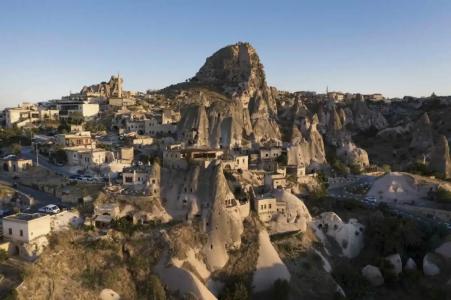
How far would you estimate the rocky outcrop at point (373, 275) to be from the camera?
1549 inches

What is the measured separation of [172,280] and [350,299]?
14.0 metres

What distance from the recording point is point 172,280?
106 feet

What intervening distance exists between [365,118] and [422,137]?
64.5ft

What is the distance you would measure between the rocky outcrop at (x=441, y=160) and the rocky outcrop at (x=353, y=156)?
27.1ft

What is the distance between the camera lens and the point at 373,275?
39469mm

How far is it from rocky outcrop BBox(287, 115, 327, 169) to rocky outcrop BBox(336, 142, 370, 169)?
15.0ft

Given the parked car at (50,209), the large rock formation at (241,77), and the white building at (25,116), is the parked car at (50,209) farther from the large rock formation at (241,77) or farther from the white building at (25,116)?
the large rock formation at (241,77)

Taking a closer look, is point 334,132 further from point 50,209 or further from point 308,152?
point 50,209

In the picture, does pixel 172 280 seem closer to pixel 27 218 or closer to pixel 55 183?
pixel 27 218

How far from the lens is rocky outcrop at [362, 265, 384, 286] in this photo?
39344mm

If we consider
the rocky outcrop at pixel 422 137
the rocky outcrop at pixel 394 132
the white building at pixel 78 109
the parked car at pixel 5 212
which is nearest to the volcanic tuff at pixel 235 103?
the white building at pixel 78 109

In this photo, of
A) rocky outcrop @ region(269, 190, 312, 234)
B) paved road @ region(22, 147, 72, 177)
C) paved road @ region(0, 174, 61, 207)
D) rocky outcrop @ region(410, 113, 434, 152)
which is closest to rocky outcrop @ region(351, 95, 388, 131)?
rocky outcrop @ region(410, 113, 434, 152)

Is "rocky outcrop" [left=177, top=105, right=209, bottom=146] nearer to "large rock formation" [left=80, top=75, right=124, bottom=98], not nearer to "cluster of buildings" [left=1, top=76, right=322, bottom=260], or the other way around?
"cluster of buildings" [left=1, top=76, right=322, bottom=260]

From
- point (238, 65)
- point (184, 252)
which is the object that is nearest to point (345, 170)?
point (184, 252)
